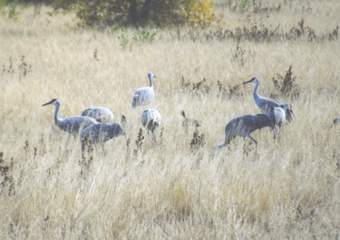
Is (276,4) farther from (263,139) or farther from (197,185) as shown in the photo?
(197,185)

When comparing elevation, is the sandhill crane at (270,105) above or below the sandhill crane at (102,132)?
below

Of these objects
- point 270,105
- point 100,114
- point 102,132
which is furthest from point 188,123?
point 102,132

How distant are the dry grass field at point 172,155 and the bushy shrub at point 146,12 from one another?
215 inches

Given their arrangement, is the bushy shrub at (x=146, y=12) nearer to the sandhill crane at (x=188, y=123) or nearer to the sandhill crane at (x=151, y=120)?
the sandhill crane at (x=188, y=123)

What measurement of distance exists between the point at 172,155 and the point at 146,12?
43.0 ft

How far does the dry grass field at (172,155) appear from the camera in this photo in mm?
4387

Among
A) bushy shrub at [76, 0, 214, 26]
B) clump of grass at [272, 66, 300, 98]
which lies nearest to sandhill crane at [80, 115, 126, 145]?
clump of grass at [272, 66, 300, 98]

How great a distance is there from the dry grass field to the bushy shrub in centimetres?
545

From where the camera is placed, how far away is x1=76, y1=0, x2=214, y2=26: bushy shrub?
1841cm

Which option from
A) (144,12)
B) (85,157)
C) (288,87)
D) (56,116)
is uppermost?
(144,12)

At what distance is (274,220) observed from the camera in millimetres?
4484

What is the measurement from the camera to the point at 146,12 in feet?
60.7

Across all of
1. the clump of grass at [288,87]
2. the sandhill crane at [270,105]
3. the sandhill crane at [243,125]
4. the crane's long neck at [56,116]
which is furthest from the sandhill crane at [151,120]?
the clump of grass at [288,87]

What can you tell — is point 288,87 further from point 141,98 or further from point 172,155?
point 172,155
